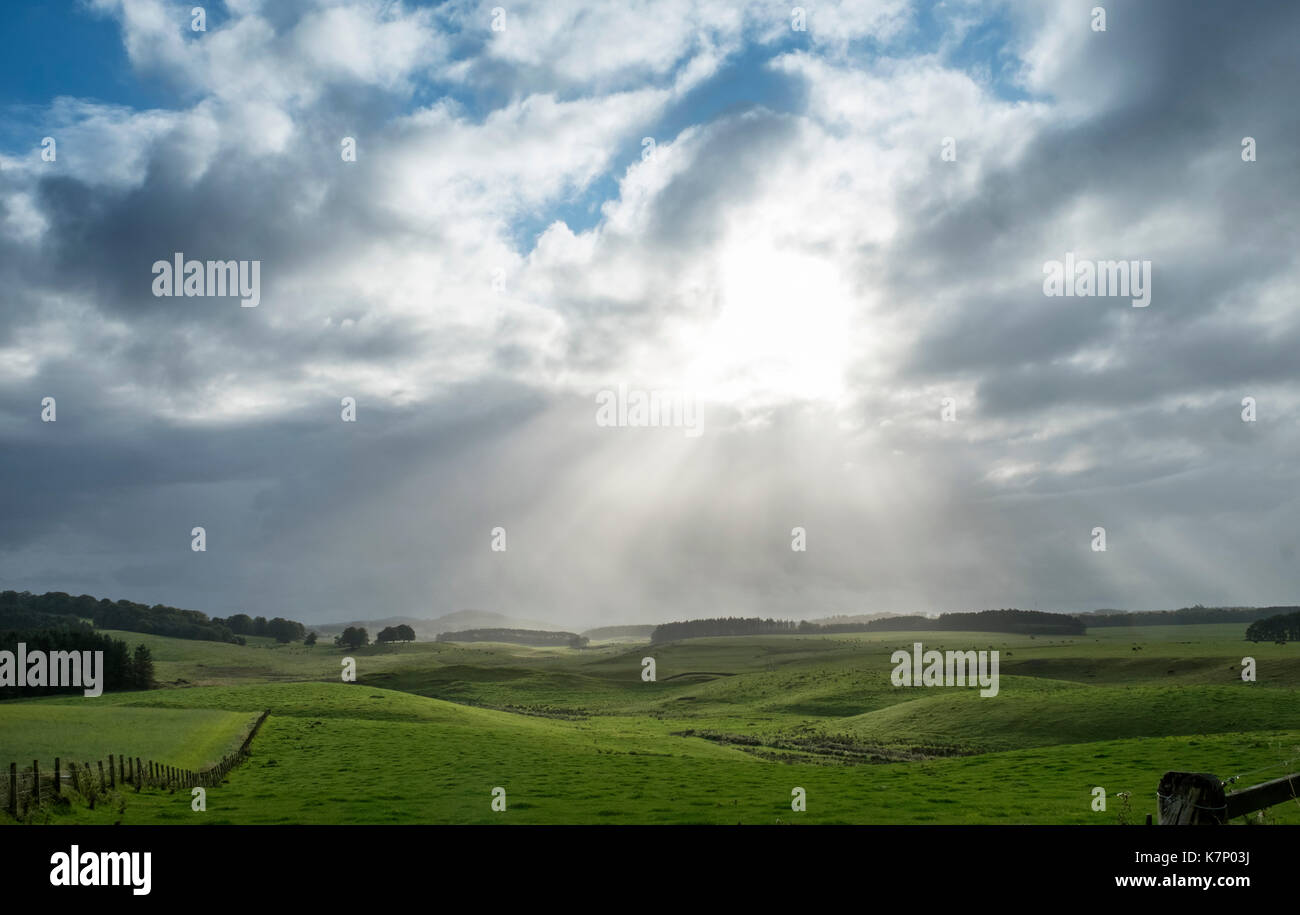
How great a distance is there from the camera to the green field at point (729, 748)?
115ft

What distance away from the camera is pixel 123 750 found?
53312 millimetres

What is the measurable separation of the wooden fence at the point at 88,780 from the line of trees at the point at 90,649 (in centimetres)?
10391

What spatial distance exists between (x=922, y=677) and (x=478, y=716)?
79.3 metres

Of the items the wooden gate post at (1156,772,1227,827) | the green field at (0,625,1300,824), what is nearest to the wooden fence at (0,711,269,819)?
the green field at (0,625,1300,824)

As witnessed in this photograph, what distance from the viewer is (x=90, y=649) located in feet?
482

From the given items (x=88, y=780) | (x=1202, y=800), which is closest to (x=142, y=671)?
(x=88, y=780)

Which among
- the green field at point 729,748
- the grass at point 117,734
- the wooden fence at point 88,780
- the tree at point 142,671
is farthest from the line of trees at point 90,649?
the wooden fence at point 88,780

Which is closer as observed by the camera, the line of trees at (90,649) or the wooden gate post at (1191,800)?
the wooden gate post at (1191,800)

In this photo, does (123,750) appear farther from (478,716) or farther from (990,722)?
(990,722)

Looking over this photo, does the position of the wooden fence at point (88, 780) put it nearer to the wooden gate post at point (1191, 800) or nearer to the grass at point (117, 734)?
the grass at point (117, 734)

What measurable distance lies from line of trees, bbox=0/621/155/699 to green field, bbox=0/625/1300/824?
1264cm

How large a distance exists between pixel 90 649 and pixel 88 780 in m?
139
